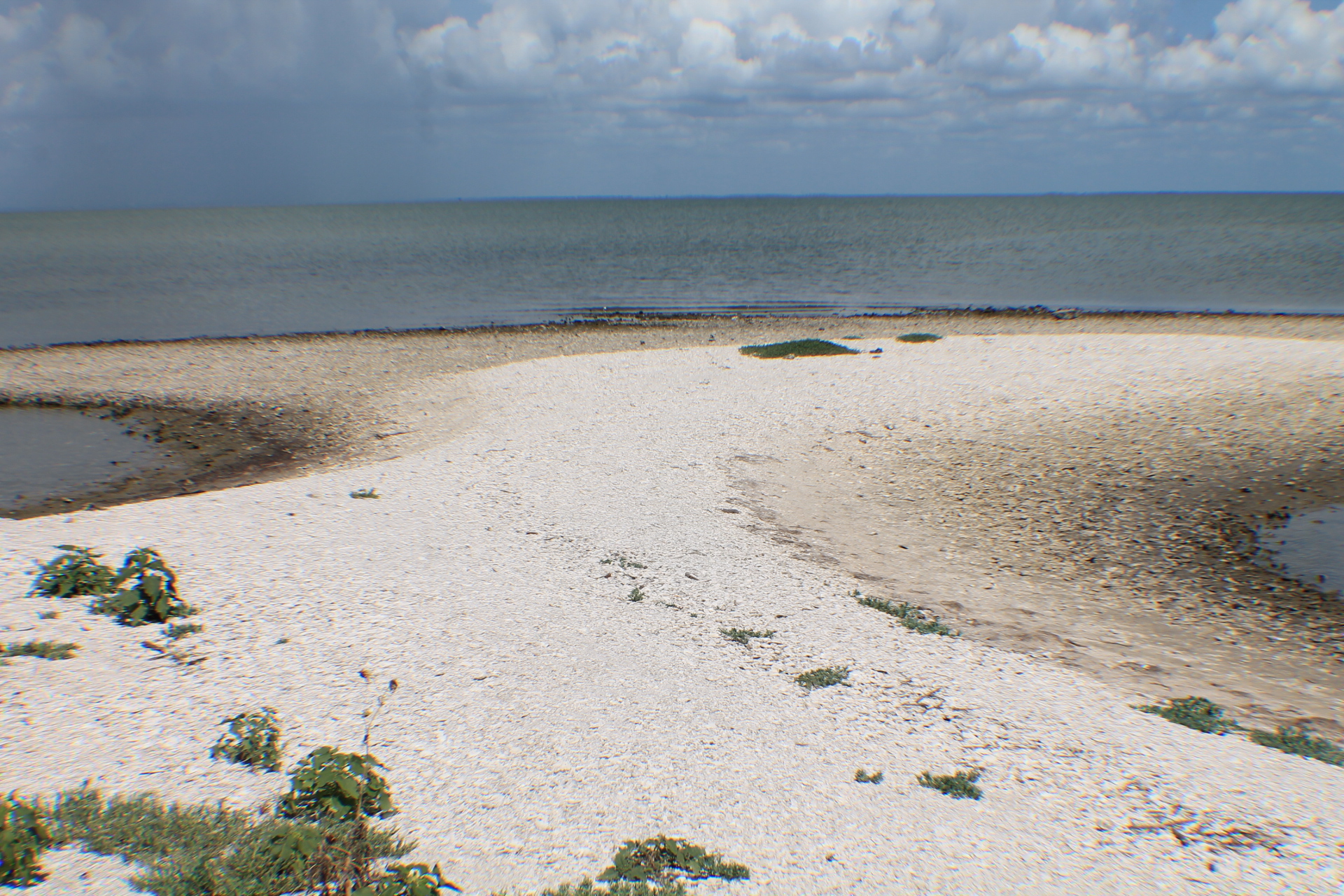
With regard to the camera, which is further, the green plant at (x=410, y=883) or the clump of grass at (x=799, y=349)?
the clump of grass at (x=799, y=349)

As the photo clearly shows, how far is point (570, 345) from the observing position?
37.5m

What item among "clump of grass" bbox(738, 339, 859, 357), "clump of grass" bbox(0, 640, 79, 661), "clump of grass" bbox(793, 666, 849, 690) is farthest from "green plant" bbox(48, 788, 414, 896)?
"clump of grass" bbox(738, 339, 859, 357)

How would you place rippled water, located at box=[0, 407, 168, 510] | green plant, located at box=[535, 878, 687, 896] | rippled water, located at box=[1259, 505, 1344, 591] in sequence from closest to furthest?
1. green plant, located at box=[535, 878, 687, 896]
2. rippled water, located at box=[1259, 505, 1344, 591]
3. rippled water, located at box=[0, 407, 168, 510]

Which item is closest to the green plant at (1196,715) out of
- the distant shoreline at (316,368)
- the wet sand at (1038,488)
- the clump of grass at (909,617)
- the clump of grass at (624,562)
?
the wet sand at (1038,488)

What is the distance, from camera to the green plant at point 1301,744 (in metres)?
7.93

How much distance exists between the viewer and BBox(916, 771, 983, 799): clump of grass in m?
7.00

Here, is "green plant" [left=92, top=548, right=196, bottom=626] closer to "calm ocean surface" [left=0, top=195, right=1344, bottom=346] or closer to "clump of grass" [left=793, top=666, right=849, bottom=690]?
"clump of grass" [left=793, top=666, right=849, bottom=690]

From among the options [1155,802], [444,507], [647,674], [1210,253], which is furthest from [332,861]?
[1210,253]

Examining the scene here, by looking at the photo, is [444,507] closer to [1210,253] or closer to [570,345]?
[570,345]

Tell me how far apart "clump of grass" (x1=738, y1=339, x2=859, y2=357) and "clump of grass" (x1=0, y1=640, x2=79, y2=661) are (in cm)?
2442

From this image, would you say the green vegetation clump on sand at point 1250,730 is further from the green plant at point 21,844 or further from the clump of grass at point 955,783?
the green plant at point 21,844

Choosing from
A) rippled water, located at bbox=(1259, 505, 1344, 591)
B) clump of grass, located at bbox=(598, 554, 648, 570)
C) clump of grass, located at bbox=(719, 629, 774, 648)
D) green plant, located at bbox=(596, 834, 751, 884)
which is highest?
green plant, located at bbox=(596, 834, 751, 884)

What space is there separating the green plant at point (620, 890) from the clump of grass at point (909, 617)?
18.2ft

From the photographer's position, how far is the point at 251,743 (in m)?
7.06
